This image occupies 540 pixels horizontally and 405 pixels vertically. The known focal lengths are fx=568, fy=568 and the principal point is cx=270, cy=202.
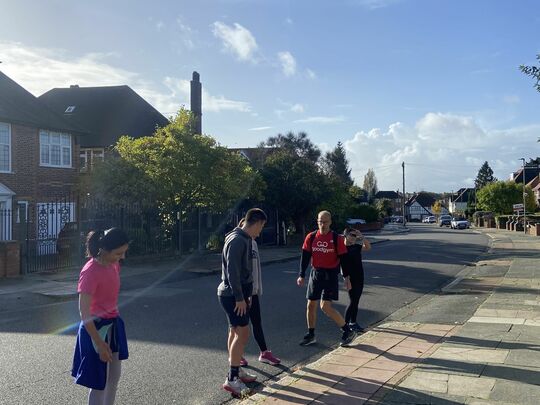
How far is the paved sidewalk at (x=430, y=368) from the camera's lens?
16.6 feet

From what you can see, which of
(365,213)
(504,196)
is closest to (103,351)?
(365,213)

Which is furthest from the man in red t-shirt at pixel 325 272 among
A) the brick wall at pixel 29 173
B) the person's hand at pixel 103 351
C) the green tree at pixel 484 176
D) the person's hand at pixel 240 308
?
the green tree at pixel 484 176

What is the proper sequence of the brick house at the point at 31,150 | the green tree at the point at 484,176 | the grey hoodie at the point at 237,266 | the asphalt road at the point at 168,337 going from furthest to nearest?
the green tree at the point at 484,176
the brick house at the point at 31,150
the asphalt road at the point at 168,337
the grey hoodie at the point at 237,266

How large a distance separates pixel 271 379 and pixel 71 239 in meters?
12.6

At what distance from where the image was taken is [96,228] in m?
18.0

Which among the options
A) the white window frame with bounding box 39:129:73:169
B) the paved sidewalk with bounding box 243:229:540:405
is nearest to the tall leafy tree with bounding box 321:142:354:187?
the white window frame with bounding box 39:129:73:169

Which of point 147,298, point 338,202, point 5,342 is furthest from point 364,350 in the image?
point 338,202

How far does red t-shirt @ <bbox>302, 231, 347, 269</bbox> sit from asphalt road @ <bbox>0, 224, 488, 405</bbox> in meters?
1.11

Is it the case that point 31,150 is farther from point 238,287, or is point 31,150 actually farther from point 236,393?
point 236,393

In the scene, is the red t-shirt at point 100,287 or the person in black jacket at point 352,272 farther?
the person in black jacket at point 352,272

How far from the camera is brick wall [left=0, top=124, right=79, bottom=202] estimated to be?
23859 mm

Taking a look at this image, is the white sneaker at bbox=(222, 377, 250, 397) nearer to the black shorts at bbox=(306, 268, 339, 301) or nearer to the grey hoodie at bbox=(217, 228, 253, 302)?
the grey hoodie at bbox=(217, 228, 253, 302)

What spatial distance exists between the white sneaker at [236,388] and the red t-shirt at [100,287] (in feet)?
6.05

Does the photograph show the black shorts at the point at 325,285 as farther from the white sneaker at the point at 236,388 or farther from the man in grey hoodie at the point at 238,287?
the white sneaker at the point at 236,388
